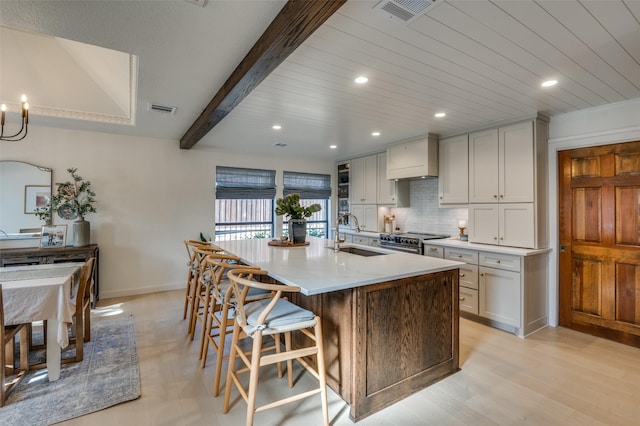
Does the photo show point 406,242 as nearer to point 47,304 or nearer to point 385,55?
point 385,55

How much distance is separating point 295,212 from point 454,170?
7.56ft

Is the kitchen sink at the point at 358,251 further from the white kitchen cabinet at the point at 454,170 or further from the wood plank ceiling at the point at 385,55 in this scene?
the white kitchen cabinet at the point at 454,170

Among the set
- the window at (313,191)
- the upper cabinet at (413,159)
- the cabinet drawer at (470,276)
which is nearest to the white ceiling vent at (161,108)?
the window at (313,191)

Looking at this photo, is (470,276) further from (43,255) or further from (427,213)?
(43,255)

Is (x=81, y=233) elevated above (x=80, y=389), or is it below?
above

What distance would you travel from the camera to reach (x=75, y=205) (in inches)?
159

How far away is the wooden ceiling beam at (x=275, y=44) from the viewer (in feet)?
4.78

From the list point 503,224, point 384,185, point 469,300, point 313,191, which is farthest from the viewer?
point 313,191

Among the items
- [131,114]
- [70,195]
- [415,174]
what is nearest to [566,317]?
[415,174]

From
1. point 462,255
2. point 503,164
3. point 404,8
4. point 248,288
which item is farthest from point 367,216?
point 404,8

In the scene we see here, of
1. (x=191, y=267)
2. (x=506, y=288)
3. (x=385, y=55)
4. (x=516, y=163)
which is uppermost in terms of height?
(x=385, y=55)

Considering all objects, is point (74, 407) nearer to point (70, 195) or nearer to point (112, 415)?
point (112, 415)

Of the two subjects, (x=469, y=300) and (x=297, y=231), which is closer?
(x=297, y=231)

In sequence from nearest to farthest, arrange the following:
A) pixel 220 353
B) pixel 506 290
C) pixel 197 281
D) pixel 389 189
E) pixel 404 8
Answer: pixel 404 8
pixel 220 353
pixel 197 281
pixel 506 290
pixel 389 189
